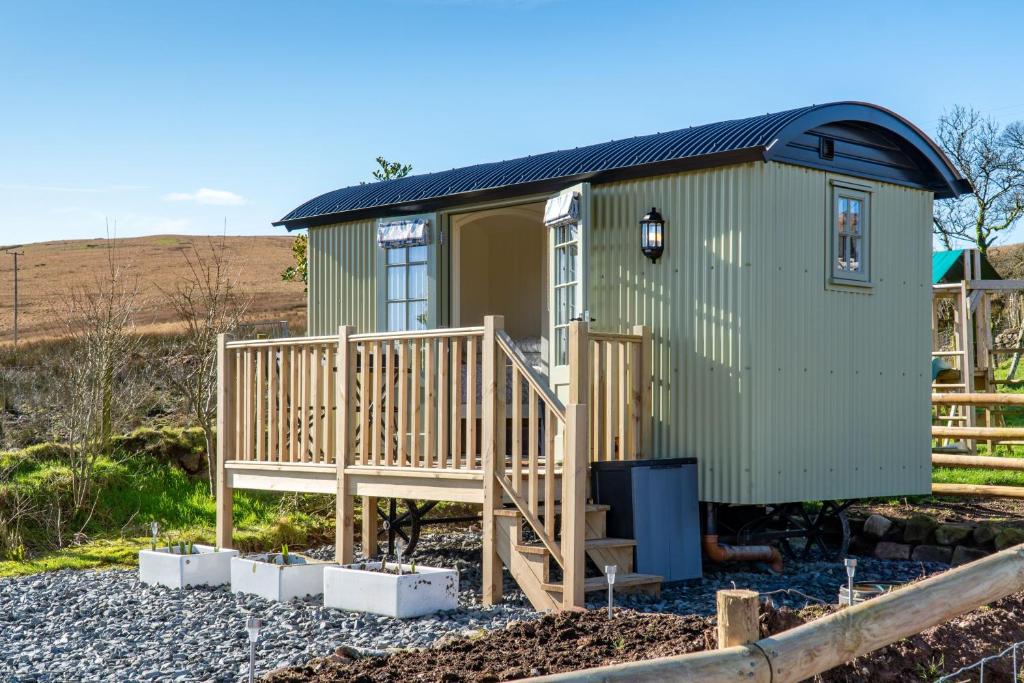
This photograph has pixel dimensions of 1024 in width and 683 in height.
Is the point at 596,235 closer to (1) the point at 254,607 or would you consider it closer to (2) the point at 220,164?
(1) the point at 254,607

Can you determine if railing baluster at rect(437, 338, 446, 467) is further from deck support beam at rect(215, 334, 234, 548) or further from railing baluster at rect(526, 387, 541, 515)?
deck support beam at rect(215, 334, 234, 548)

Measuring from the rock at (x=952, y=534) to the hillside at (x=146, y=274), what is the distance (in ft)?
82.7

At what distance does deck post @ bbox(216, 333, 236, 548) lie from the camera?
9.95m

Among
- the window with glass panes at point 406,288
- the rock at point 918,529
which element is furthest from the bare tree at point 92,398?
the rock at point 918,529

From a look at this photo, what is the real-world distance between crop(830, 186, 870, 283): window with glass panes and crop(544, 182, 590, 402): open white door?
79.8 inches

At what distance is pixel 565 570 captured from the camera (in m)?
7.21

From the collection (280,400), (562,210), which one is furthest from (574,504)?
(280,400)

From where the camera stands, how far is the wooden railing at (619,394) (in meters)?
8.70

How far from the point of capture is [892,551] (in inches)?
394

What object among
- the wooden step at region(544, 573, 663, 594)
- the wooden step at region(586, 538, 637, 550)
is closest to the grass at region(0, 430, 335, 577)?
the wooden step at region(586, 538, 637, 550)

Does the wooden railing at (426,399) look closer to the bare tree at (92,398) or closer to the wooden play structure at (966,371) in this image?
the bare tree at (92,398)

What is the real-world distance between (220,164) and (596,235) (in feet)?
52.0

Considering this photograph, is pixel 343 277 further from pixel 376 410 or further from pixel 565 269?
pixel 376 410

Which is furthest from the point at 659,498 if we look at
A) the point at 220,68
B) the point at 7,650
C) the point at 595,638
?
the point at 220,68
